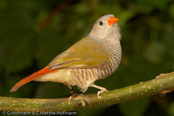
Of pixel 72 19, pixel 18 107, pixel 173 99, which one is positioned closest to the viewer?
pixel 18 107

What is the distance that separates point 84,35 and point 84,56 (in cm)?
131

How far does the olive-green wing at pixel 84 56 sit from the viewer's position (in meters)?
1.64

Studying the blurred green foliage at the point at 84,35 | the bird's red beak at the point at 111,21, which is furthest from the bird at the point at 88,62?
the blurred green foliage at the point at 84,35

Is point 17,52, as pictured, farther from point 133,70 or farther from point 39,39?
point 133,70

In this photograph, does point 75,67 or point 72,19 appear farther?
point 72,19

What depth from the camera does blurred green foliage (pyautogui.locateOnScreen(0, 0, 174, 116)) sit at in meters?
2.75

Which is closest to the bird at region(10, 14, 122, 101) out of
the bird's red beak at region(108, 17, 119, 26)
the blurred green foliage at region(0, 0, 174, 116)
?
the bird's red beak at region(108, 17, 119, 26)

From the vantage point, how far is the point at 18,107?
158 cm

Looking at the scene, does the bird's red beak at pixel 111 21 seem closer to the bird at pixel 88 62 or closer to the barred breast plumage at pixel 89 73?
the bird at pixel 88 62

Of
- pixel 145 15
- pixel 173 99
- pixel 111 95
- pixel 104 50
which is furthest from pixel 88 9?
pixel 111 95

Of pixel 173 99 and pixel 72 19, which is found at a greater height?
pixel 72 19

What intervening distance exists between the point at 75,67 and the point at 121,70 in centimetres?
121

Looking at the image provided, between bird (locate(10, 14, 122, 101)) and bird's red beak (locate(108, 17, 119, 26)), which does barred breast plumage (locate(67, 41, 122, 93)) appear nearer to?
bird (locate(10, 14, 122, 101))

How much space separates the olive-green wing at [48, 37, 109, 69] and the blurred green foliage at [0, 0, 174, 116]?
0.89m
